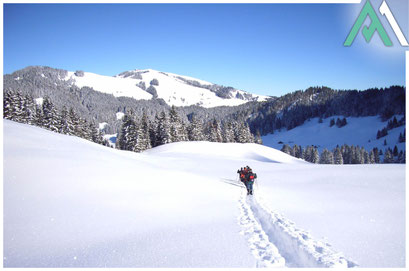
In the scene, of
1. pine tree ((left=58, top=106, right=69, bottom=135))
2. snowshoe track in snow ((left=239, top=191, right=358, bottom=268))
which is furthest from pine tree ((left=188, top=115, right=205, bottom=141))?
snowshoe track in snow ((left=239, top=191, right=358, bottom=268))

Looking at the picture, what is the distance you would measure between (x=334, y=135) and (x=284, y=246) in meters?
175

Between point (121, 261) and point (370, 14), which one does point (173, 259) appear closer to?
point (121, 261)

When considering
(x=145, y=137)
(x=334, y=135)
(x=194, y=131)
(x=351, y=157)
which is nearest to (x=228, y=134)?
(x=194, y=131)

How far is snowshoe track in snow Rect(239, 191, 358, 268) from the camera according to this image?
5.25 m

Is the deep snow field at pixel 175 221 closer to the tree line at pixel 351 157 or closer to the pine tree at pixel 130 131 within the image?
the pine tree at pixel 130 131

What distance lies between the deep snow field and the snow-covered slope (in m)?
143

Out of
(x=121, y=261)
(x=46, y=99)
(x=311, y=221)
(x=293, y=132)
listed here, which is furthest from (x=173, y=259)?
(x=293, y=132)

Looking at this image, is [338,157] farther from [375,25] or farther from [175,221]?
[175,221]

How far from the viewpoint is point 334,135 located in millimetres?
154750

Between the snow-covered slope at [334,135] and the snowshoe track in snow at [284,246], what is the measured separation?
5748 inches

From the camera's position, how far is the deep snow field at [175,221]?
211 inches

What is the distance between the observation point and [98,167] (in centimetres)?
1337

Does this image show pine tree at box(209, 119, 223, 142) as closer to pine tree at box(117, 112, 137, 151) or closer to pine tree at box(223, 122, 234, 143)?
pine tree at box(223, 122, 234, 143)

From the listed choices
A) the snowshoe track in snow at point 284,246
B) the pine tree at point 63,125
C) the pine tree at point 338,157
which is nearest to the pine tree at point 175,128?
the pine tree at point 63,125
